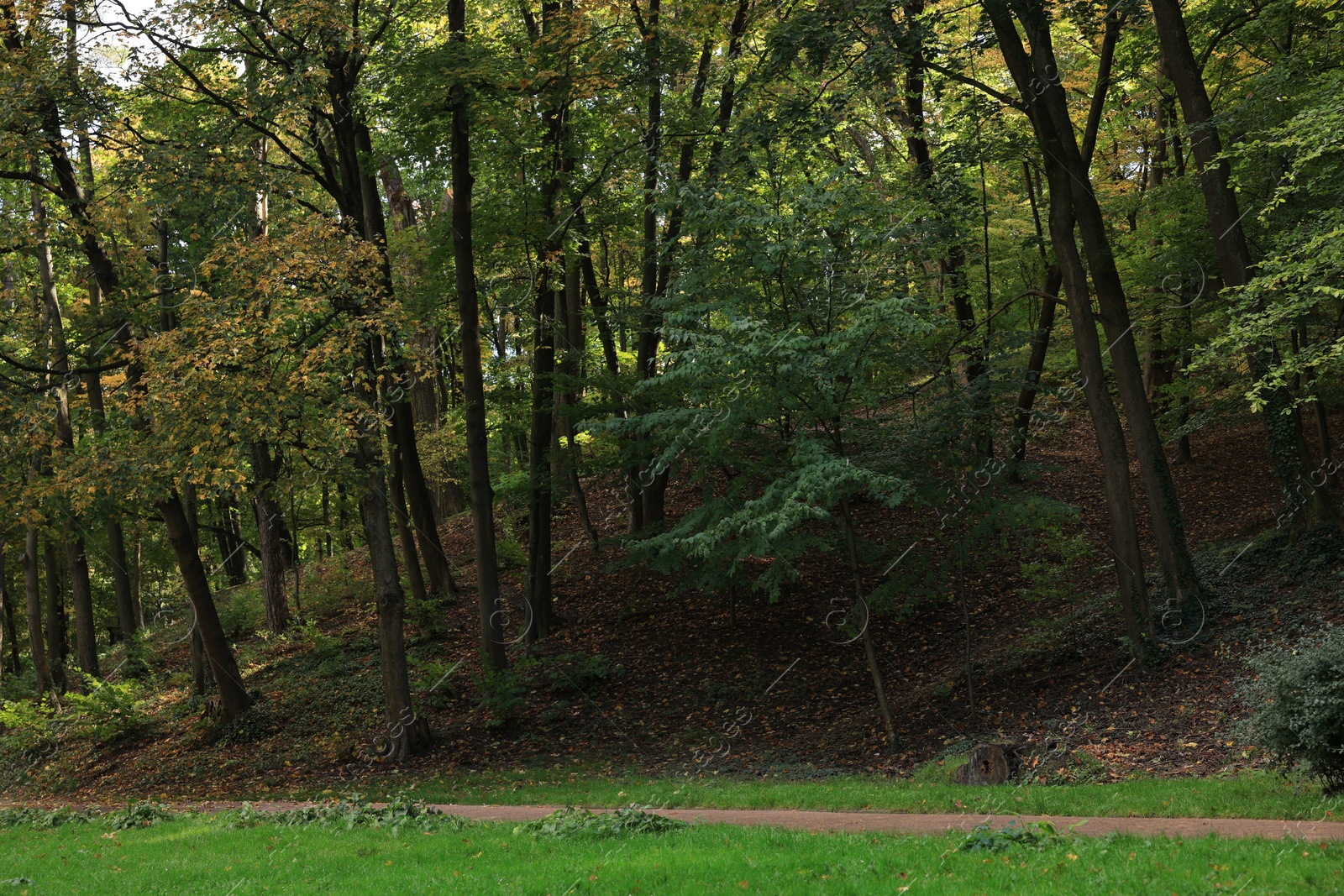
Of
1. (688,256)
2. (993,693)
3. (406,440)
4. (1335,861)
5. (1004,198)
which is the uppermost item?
(1004,198)

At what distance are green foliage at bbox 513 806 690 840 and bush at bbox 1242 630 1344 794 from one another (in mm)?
4512

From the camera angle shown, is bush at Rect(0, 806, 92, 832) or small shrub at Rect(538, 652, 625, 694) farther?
small shrub at Rect(538, 652, 625, 694)

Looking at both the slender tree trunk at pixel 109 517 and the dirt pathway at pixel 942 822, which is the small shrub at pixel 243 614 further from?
the dirt pathway at pixel 942 822

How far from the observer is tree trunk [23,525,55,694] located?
20.4 m

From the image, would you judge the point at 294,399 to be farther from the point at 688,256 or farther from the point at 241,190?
the point at 688,256

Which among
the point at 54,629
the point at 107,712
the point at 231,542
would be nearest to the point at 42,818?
the point at 107,712

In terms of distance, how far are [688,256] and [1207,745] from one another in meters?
7.80

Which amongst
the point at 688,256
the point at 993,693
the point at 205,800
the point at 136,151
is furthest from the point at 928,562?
the point at 136,151

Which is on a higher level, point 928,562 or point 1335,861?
point 928,562

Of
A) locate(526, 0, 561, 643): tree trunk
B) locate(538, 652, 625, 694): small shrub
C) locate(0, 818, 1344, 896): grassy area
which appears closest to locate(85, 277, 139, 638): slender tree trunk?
locate(526, 0, 561, 643): tree trunk

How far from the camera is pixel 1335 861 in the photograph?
5.38 metres

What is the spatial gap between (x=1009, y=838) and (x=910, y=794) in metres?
2.82

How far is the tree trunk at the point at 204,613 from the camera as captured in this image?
16266mm

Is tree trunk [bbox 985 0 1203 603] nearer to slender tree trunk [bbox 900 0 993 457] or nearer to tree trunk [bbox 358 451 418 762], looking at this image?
slender tree trunk [bbox 900 0 993 457]
